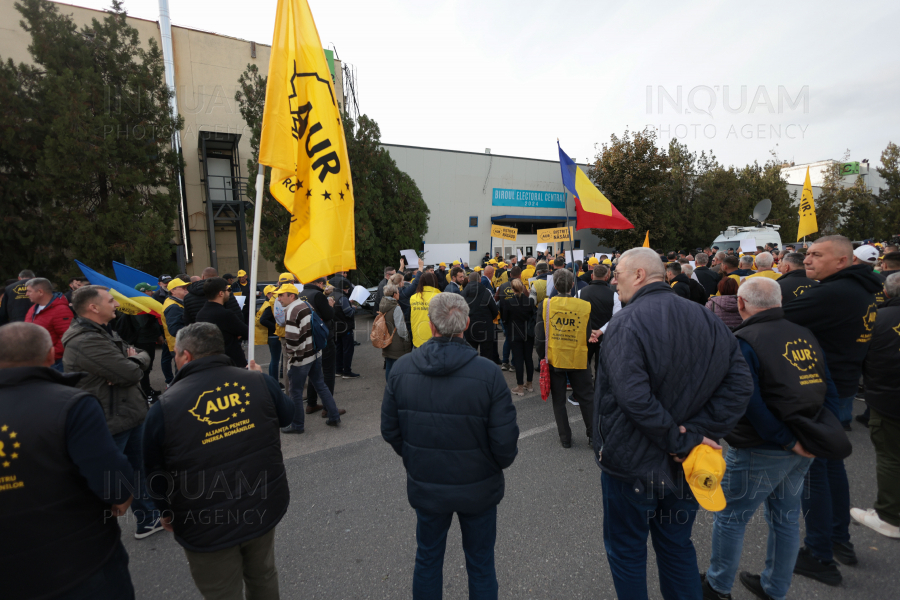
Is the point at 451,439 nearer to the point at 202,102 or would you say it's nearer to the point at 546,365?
the point at 546,365

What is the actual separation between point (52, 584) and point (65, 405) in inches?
29.2

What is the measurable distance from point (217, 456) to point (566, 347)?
11.8 ft

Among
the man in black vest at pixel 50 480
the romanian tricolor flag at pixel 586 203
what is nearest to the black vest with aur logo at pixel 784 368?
the man in black vest at pixel 50 480

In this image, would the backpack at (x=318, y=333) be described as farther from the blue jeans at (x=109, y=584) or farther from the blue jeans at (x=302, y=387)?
the blue jeans at (x=109, y=584)

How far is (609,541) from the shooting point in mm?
2312

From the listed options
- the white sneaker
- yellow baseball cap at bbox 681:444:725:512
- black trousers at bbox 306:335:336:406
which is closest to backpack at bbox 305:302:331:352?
black trousers at bbox 306:335:336:406

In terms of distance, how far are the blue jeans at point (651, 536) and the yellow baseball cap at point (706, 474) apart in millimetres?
140

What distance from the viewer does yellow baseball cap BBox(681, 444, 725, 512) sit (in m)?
1.95

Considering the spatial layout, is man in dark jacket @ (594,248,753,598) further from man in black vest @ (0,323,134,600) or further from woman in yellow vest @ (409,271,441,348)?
woman in yellow vest @ (409,271,441,348)

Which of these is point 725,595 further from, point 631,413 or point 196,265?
point 196,265

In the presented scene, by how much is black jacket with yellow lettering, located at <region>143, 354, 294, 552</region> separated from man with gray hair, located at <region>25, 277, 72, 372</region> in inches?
154

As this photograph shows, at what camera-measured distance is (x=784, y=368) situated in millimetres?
2314

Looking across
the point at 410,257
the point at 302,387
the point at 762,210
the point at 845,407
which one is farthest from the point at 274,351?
the point at 762,210

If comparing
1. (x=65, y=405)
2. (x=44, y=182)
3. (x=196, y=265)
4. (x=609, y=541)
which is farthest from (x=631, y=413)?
(x=196, y=265)
